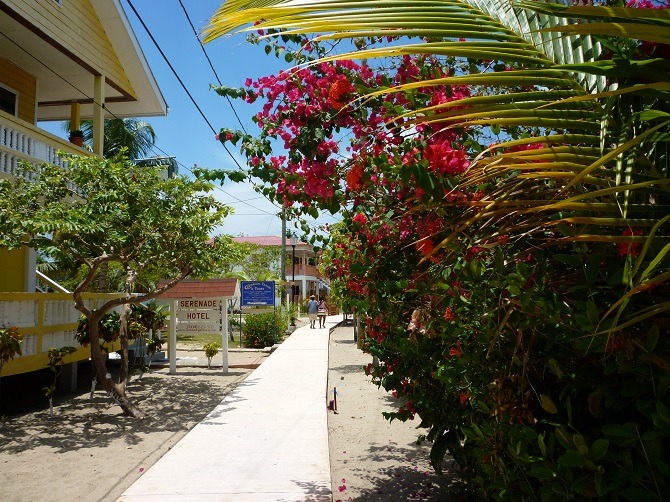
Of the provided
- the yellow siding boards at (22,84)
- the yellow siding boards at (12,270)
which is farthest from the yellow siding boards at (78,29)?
the yellow siding boards at (12,270)

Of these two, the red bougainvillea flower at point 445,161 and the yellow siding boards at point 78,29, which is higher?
the yellow siding boards at point 78,29

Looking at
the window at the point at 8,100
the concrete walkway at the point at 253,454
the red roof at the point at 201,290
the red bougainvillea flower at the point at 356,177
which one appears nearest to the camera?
the red bougainvillea flower at the point at 356,177

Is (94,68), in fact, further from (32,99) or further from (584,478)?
(584,478)

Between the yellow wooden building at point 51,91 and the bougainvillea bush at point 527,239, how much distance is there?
23.4 ft

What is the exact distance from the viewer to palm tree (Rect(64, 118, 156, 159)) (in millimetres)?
23047

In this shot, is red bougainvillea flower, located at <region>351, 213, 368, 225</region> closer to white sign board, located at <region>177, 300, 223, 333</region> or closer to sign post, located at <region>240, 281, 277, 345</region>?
white sign board, located at <region>177, 300, 223, 333</region>

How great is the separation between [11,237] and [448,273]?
6745 mm

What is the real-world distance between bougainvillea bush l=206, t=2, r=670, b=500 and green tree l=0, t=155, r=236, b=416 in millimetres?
4526

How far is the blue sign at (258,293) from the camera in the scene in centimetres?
2033

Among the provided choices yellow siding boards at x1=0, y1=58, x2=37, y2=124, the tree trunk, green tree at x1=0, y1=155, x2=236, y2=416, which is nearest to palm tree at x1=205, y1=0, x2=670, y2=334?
green tree at x1=0, y1=155, x2=236, y2=416

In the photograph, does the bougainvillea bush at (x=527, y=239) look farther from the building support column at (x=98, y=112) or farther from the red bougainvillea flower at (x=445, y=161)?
the building support column at (x=98, y=112)

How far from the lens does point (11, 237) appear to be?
302 inches

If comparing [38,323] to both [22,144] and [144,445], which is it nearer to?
[22,144]

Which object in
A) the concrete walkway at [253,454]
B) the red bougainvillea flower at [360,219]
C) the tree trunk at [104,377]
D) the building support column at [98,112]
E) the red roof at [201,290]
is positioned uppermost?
the building support column at [98,112]
